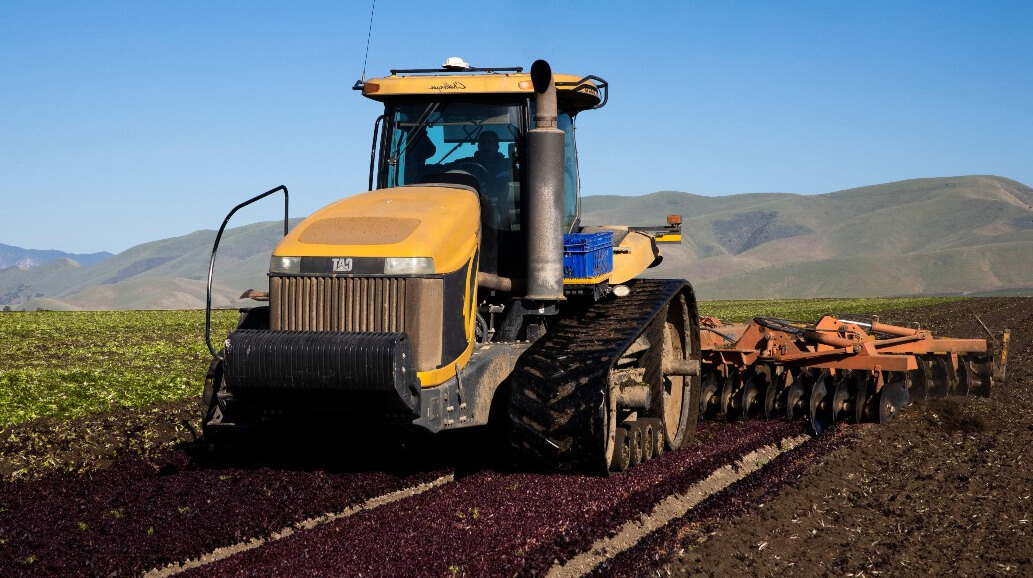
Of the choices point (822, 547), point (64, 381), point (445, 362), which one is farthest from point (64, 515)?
point (64, 381)

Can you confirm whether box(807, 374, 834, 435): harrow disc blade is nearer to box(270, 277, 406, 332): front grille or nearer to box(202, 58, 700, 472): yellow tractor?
box(202, 58, 700, 472): yellow tractor

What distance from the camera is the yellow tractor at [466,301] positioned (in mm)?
8078

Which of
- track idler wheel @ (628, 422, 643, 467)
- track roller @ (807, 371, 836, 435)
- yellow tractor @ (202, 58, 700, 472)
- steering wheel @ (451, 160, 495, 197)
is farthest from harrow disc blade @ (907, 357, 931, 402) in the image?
steering wheel @ (451, 160, 495, 197)

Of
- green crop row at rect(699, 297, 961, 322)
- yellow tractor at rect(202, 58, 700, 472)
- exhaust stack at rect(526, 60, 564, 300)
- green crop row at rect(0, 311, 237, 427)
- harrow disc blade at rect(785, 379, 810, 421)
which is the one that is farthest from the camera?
green crop row at rect(699, 297, 961, 322)

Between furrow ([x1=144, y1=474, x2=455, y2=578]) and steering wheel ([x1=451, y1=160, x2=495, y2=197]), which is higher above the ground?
steering wheel ([x1=451, y1=160, x2=495, y2=197])

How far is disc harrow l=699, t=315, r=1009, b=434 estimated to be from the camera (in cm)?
1326

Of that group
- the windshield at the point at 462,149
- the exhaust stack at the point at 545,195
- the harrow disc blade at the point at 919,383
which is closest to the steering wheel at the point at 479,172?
the windshield at the point at 462,149

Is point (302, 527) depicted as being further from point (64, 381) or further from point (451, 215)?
point (64, 381)

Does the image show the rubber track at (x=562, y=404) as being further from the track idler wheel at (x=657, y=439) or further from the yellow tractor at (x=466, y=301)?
the track idler wheel at (x=657, y=439)

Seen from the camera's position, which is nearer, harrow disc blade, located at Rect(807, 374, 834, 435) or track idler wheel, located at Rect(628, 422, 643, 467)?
A: track idler wheel, located at Rect(628, 422, 643, 467)

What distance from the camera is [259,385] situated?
8.01 meters

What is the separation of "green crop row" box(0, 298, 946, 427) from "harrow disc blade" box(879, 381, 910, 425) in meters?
9.16

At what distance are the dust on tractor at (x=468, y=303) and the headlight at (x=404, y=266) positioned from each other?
0.03 ft

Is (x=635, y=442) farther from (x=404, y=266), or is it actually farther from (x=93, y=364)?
(x=93, y=364)
